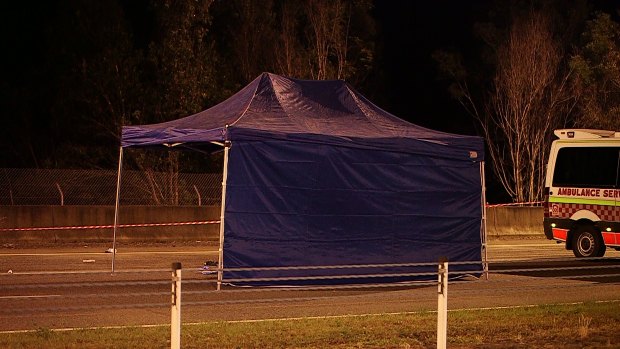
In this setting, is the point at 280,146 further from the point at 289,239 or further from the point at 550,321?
the point at 550,321

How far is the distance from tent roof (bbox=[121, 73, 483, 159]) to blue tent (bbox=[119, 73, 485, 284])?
0.02 metres

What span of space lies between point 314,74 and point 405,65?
2507 centimetres

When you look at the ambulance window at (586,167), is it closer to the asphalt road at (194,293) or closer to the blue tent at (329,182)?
the asphalt road at (194,293)

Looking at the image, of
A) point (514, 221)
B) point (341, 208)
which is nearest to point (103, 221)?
point (341, 208)

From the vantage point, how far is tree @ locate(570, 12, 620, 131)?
123ft

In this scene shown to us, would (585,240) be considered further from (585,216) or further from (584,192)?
(584,192)

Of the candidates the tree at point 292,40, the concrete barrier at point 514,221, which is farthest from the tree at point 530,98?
the tree at point 292,40

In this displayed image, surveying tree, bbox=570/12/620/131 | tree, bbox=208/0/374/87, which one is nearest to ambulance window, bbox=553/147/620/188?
tree, bbox=208/0/374/87

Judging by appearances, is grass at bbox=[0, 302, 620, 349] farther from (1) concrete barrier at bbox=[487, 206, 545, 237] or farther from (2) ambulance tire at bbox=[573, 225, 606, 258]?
(1) concrete barrier at bbox=[487, 206, 545, 237]

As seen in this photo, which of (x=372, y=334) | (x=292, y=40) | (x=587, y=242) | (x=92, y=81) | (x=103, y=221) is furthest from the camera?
(x=292, y=40)

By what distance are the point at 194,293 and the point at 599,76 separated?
29977 mm

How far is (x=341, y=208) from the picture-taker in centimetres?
1666

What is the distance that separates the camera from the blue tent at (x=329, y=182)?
1603cm

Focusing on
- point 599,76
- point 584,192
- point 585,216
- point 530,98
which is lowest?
point 585,216
